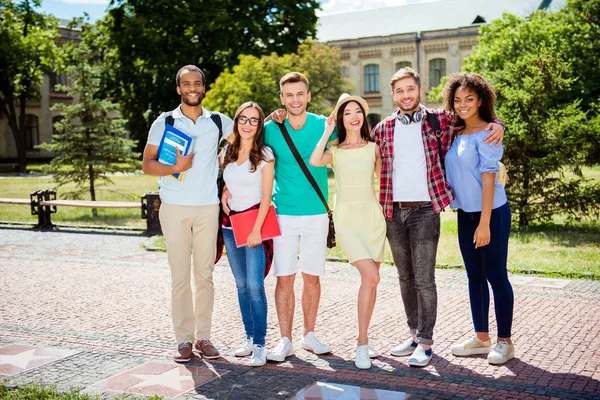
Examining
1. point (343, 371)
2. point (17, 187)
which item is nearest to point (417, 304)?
point (343, 371)

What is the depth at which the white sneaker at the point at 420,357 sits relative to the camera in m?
5.36

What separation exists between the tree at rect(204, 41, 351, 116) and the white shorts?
25.6 metres

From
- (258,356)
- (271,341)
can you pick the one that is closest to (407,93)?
(258,356)

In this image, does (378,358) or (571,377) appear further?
(378,358)

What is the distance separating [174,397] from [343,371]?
131cm

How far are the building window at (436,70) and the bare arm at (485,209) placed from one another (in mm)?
48941

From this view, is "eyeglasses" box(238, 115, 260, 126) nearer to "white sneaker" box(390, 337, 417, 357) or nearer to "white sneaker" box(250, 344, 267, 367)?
"white sneaker" box(250, 344, 267, 367)

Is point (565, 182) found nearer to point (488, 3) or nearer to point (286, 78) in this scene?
point (286, 78)

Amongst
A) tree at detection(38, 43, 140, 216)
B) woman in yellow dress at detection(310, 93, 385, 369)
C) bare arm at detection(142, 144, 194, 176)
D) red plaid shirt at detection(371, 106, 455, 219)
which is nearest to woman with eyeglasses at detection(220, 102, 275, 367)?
bare arm at detection(142, 144, 194, 176)

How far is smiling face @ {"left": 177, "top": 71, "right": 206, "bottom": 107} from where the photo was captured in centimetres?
568

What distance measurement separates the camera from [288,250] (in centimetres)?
570

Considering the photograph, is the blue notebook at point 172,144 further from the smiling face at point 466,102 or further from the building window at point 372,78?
the building window at point 372,78

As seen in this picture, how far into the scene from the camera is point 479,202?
17.9 ft

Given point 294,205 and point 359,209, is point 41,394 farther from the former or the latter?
point 359,209
